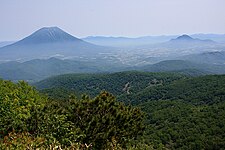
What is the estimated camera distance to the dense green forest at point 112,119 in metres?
11.3

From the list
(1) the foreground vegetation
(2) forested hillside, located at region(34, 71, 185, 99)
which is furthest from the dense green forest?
(2) forested hillside, located at region(34, 71, 185, 99)

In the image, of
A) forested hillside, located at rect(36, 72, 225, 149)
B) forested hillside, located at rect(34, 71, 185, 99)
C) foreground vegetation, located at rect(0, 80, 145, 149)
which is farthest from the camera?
forested hillside, located at rect(34, 71, 185, 99)

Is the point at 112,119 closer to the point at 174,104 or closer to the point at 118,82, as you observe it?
the point at 174,104

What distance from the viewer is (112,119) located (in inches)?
575

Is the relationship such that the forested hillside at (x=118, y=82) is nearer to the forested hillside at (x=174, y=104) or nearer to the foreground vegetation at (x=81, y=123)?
the forested hillside at (x=174, y=104)

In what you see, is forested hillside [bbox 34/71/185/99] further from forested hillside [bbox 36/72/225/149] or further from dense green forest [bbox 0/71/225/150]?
dense green forest [bbox 0/71/225/150]

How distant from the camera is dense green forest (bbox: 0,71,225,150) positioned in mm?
11336

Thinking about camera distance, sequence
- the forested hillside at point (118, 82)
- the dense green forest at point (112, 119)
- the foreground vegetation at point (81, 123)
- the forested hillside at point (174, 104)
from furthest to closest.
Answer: the forested hillside at point (118, 82), the forested hillside at point (174, 104), the foreground vegetation at point (81, 123), the dense green forest at point (112, 119)

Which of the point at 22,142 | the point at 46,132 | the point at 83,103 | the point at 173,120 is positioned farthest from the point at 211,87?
the point at 22,142

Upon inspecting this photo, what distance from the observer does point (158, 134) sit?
90.6ft

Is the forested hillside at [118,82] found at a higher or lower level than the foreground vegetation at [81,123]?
lower

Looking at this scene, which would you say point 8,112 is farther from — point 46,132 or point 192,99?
point 192,99

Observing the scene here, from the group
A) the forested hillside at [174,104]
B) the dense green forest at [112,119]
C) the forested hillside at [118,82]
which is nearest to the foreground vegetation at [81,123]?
the dense green forest at [112,119]

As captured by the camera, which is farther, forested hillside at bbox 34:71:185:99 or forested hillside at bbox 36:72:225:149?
forested hillside at bbox 34:71:185:99
